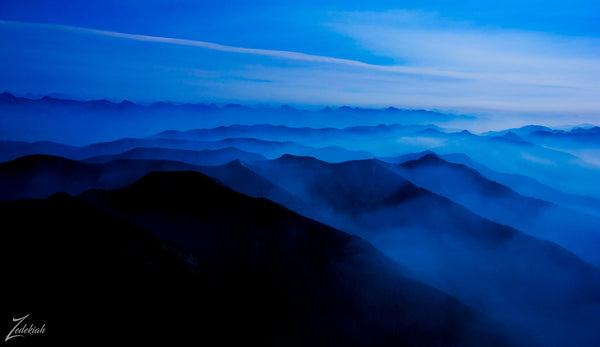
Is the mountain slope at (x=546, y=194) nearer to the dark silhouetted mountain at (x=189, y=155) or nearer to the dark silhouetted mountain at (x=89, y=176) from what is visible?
the dark silhouetted mountain at (x=189, y=155)

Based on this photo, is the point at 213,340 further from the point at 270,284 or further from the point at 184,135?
the point at 184,135

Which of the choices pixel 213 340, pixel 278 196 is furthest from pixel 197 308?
pixel 278 196

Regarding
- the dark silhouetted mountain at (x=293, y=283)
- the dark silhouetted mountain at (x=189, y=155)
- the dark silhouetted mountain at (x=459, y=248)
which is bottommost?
the dark silhouetted mountain at (x=459, y=248)

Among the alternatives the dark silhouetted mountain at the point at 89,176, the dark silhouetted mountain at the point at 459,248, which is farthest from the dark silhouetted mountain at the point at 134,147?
the dark silhouetted mountain at the point at 459,248

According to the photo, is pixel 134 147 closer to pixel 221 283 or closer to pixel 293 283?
pixel 221 283

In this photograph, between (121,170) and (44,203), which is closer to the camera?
(44,203)

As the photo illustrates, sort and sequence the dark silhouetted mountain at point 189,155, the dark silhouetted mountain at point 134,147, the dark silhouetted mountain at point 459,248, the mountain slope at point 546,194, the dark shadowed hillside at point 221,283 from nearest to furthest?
1. the dark shadowed hillside at point 221,283
2. the dark silhouetted mountain at point 459,248
3. the dark silhouetted mountain at point 189,155
4. the mountain slope at point 546,194
5. the dark silhouetted mountain at point 134,147
